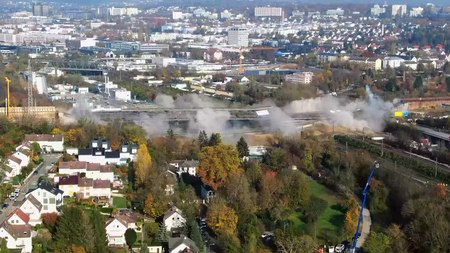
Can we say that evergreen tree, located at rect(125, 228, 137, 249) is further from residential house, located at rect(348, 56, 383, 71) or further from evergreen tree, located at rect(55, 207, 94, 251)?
residential house, located at rect(348, 56, 383, 71)

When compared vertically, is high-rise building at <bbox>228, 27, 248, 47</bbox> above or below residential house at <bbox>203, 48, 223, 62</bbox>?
above

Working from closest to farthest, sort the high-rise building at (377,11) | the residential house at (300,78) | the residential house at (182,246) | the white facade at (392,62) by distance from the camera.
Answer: the residential house at (182,246), the residential house at (300,78), the white facade at (392,62), the high-rise building at (377,11)

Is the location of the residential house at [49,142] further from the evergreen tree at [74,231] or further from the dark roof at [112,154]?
the evergreen tree at [74,231]

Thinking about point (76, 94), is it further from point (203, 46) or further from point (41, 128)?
point (203, 46)

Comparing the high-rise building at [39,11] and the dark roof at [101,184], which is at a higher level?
the high-rise building at [39,11]

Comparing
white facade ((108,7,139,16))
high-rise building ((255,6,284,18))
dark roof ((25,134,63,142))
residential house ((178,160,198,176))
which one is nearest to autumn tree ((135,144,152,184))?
residential house ((178,160,198,176))

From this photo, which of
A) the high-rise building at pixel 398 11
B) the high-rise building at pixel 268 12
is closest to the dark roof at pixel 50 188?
the high-rise building at pixel 398 11
